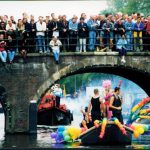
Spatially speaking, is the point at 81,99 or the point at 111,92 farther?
the point at 81,99

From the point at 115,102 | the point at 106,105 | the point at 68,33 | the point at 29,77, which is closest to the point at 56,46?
the point at 68,33

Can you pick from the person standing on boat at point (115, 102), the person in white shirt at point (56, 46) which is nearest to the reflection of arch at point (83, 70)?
the person in white shirt at point (56, 46)

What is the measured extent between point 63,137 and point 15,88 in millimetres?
4774

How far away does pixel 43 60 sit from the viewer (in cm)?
2202

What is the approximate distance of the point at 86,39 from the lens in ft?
73.9

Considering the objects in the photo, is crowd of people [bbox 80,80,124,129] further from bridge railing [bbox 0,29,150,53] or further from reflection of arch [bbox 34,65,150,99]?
bridge railing [bbox 0,29,150,53]

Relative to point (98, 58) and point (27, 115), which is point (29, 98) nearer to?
point (27, 115)

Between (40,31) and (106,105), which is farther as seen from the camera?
(40,31)

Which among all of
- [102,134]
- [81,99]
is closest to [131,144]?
[102,134]

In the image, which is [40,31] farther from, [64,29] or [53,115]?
[53,115]

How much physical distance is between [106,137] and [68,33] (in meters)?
6.20

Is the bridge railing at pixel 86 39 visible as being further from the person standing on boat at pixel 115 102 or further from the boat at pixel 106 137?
the boat at pixel 106 137

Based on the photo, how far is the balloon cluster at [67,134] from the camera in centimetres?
1733

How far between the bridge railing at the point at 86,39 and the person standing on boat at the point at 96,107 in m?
5.34
